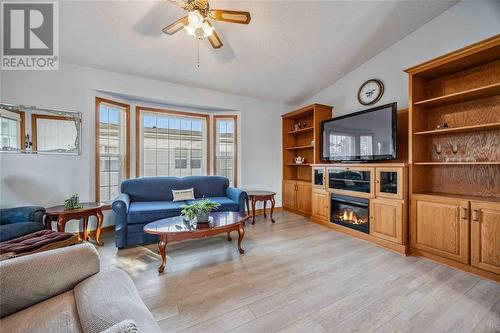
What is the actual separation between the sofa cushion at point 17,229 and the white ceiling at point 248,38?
228 centimetres

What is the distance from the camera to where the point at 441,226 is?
2.31m

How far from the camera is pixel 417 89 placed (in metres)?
2.62

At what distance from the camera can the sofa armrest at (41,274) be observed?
90 cm

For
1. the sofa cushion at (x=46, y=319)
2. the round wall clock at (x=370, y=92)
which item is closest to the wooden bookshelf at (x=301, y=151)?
the round wall clock at (x=370, y=92)

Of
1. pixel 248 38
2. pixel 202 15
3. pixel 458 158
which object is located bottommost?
pixel 458 158

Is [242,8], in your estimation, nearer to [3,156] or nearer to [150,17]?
[150,17]

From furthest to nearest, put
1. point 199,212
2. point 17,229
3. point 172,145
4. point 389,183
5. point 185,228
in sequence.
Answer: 1. point 172,145
2. point 389,183
3. point 199,212
4. point 185,228
5. point 17,229

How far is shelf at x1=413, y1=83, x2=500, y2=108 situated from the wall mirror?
4.78 metres

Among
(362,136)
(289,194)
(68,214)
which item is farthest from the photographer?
(289,194)

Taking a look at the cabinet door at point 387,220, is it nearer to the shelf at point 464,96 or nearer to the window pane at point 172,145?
the shelf at point 464,96

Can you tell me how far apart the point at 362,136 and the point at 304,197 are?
168 centimetres

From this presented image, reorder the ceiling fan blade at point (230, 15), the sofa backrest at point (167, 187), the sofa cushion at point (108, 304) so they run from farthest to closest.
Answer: the sofa backrest at point (167, 187) < the ceiling fan blade at point (230, 15) < the sofa cushion at point (108, 304)

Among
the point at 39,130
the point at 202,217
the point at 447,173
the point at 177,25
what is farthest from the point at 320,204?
the point at 39,130

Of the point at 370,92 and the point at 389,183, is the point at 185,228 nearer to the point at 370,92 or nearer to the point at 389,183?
the point at 389,183
